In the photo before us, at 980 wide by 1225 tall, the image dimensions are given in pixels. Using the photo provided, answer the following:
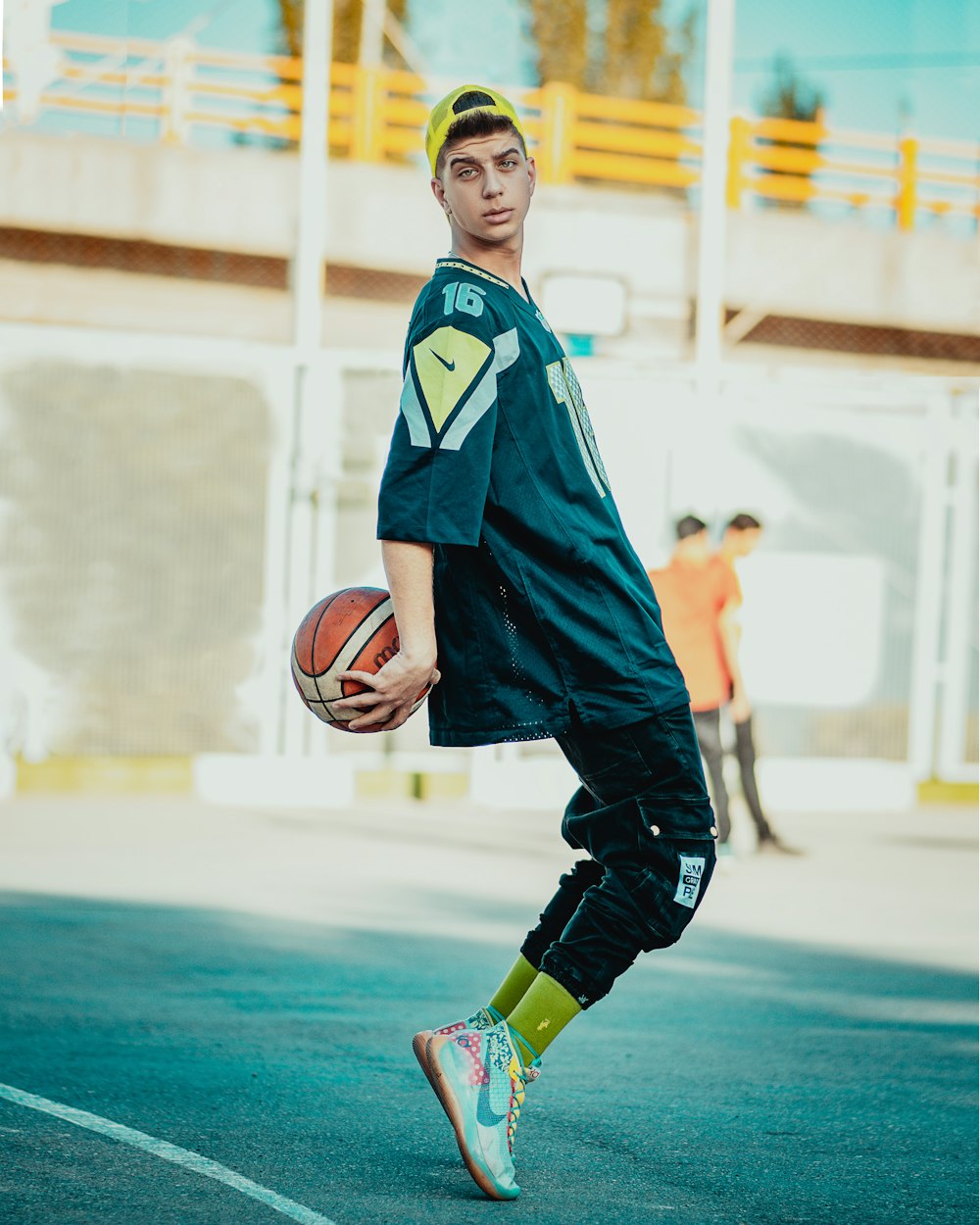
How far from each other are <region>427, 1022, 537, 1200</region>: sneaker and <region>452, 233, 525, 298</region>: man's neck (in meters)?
A: 1.53

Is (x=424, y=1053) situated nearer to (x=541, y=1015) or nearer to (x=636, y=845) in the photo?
(x=541, y=1015)

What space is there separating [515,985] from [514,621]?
819 mm

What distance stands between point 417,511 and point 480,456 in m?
0.16

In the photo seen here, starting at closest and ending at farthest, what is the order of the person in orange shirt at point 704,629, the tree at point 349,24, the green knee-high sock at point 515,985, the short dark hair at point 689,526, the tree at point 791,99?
the green knee-high sock at point 515,985, the person in orange shirt at point 704,629, the short dark hair at point 689,526, the tree at point 349,24, the tree at point 791,99

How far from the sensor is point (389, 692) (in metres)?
3.20

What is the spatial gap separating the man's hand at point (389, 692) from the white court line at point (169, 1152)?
3.05ft

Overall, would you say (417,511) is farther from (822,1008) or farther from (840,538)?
(840,538)

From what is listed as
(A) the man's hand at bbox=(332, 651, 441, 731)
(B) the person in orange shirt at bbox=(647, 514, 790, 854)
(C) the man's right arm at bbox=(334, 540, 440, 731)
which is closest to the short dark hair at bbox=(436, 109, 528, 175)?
(C) the man's right arm at bbox=(334, 540, 440, 731)

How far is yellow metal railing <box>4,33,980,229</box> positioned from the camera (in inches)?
641

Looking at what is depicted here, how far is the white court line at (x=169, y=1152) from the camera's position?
3248 mm

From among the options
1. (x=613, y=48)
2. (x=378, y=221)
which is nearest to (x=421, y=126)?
(x=378, y=221)

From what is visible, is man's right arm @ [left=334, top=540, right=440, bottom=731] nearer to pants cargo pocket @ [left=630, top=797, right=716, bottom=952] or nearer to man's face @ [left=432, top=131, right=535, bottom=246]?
pants cargo pocket @ [left=630, top=797, right=716, bottom=952]

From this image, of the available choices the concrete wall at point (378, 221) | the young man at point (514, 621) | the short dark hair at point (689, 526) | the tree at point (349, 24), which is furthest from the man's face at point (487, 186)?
the tree at point (349, 24)

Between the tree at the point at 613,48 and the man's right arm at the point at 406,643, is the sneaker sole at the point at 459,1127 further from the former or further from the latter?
the tree at the point at 613,48
